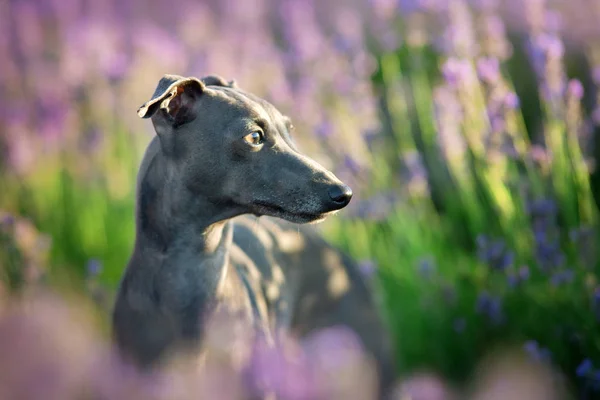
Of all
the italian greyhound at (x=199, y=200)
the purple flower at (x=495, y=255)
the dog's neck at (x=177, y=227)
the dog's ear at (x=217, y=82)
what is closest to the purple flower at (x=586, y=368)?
the purple flower at (x=495, y=255)

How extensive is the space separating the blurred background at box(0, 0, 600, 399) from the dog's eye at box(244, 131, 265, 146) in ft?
3.27

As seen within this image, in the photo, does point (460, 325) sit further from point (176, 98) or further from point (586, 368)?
point (176, 98)

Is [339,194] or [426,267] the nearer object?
[339,194]

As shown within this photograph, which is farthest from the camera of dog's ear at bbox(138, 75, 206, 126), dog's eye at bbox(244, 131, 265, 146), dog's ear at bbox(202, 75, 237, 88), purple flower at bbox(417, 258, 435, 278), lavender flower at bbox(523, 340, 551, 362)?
purple flower at bbox(417, 258, 435, 278)

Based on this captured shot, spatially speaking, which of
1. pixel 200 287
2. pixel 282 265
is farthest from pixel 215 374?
pixel 282 265

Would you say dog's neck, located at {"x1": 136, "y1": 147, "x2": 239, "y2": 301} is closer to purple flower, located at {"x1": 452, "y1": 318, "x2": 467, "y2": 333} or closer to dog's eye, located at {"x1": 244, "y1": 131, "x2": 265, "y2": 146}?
dog's eye, located at {"x1": 244, "y1": 131, "x2": 265, "y2": 146}

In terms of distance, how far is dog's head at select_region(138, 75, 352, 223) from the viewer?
1.76 m

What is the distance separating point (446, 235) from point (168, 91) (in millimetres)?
2503

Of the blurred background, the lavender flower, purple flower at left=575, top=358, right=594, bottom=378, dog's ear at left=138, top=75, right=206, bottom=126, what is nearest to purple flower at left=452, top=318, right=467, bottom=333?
the blurred background

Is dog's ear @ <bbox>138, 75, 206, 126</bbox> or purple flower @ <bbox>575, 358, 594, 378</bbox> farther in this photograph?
purple flower @ <bbox>575, 358, 594, 378</bbox>

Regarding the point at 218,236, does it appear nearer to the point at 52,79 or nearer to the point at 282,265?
the point at 282,265

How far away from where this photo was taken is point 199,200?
1834mm

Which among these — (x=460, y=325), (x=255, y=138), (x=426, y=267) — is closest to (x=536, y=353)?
(x=460, y=325)

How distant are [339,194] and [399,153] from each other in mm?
2613
